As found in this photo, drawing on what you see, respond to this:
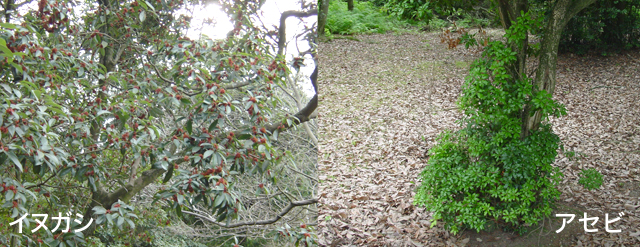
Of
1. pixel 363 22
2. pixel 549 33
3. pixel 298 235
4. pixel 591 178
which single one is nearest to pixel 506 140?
pixel 591 178

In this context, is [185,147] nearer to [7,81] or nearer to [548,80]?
[7,81]

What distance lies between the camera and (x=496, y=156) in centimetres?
158

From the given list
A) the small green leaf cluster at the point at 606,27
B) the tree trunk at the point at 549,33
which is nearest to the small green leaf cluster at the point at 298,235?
the tree trunk at the point at 549,33

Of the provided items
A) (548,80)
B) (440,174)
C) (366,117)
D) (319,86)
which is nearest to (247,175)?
(319,86)

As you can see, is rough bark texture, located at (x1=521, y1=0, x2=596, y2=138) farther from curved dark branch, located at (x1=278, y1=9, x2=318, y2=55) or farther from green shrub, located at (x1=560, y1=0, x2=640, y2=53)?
curved dark branch, located at (x1=278, y1=9, x2=318, y2=55)

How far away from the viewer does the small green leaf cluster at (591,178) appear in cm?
134

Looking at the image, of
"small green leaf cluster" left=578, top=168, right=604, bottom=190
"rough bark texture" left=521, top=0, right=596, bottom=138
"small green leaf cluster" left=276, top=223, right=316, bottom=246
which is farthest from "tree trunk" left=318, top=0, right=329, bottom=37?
"small green leaf cluster" left=578, top=168, right=604, bottom=190

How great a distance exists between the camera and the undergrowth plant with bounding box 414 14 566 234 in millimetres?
1466

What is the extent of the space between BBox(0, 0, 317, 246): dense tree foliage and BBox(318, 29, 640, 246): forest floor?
0.37 meters

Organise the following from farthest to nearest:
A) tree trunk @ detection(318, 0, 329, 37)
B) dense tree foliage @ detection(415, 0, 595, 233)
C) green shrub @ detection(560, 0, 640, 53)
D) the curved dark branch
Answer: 1. the curved dark branch
2. tree trunk @ detection(318, 0, 329, 37)
3. dense tree foliage @ detection(415, 0, 595, 233)
4. green shrub @ detection(560, 0, 640, 53)

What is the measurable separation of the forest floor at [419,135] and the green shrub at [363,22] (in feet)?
0.12

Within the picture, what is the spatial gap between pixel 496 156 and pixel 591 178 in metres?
0.33

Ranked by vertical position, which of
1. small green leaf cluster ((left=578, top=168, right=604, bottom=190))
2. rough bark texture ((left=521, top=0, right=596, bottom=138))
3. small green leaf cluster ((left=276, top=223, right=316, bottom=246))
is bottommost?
small green leaf cluster ((left=276, top=223, right=316, bottom=246))

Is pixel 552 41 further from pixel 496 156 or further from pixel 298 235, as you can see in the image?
pixel 298 235
